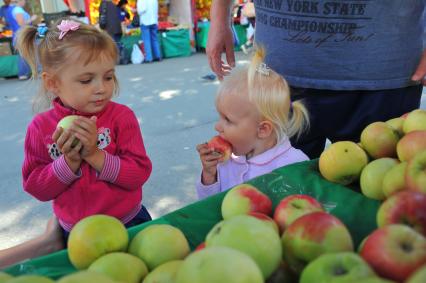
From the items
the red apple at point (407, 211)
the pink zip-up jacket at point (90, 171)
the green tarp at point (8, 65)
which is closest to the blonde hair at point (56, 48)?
the pink zip-up jacket at point (90, 171)

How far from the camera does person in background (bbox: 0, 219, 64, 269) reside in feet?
5.70

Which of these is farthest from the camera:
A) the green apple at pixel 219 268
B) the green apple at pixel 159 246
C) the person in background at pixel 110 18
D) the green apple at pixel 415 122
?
the person in background at pixel 110 18

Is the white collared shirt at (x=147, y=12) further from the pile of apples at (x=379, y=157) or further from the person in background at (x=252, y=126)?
the pile of apples at (x=379, y=157)

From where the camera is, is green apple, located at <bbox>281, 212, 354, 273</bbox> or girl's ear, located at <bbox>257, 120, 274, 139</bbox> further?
girl's ear, located at <bbox>257, 120, 274, 139</bbox>

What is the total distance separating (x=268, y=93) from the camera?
5.74ft

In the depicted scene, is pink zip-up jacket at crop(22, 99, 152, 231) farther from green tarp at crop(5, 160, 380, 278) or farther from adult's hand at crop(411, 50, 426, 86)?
adult's hand at crop(411, 50, 426, 86)

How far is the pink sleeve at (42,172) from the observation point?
5.44 ft

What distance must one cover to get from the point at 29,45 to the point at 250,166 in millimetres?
1076

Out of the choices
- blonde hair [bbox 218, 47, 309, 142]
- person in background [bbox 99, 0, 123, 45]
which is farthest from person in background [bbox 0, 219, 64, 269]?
person in background [bbox 99, 0, 123, 45]

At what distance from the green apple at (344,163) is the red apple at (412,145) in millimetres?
136

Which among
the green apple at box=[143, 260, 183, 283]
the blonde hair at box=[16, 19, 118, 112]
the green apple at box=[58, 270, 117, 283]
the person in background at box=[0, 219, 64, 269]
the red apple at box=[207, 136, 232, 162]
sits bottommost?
the person in background at box=[0, 219, 64, 269]

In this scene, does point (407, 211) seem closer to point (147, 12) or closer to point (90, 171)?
point (90, 171)

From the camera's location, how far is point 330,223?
0.90 metres

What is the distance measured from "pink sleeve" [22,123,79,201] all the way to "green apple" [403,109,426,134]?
3.91 ft
